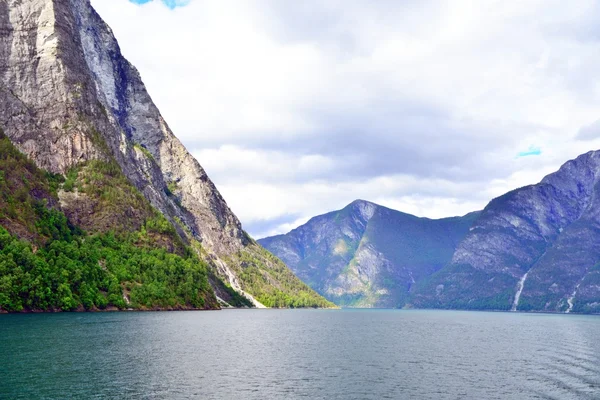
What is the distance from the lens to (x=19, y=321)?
116312mm

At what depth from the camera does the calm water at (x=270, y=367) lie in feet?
185

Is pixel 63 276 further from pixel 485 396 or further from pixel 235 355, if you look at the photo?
pixel 485 396

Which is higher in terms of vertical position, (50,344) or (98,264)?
(98,264)

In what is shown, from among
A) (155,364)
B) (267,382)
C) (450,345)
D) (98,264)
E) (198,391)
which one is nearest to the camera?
(198,391)

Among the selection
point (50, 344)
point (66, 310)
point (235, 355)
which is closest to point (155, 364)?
point (235, 355)

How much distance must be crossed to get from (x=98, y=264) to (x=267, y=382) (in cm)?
15332

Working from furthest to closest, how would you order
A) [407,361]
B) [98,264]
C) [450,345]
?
[98,264]
[450,345]
[407,361]

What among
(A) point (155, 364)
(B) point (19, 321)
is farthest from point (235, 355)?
(B) point (19, 321)

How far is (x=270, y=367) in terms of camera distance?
73.2m

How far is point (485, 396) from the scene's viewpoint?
185 ft

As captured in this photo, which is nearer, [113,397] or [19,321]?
[113,397]

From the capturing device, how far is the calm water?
56.5 meters

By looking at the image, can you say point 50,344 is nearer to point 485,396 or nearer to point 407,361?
point 407,361

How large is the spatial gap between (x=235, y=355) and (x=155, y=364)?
15.6 meters
